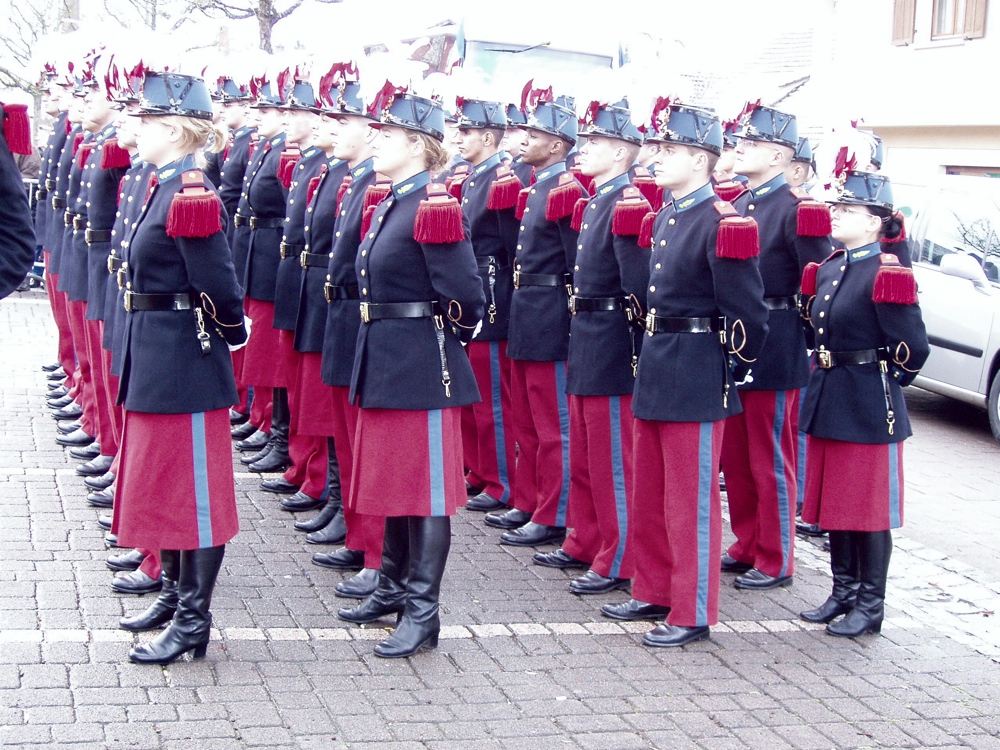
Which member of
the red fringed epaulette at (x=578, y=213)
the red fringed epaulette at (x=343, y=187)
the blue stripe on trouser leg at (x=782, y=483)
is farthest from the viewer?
the red fringed epaulette at (x=578, y=213)

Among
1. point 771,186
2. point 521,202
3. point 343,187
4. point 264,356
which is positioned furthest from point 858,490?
point 264,356

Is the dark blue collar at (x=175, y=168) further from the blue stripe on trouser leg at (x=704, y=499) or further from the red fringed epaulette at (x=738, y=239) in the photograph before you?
the blue stripe on trouser leg at (x=704, y=499)

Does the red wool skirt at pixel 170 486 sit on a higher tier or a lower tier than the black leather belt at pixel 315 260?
lower

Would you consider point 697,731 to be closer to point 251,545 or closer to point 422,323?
point 422,323

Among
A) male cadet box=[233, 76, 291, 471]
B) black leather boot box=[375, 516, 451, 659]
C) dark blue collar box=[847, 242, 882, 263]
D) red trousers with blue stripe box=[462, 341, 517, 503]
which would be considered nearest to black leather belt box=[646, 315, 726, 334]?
dark blue collar box=[847, 242, 882, 263]

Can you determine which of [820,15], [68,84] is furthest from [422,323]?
[820,15]

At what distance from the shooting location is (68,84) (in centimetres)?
941

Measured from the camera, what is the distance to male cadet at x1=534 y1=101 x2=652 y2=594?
6.02m

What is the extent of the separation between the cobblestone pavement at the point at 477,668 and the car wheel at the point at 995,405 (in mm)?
3436

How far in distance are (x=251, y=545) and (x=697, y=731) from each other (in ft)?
8.96

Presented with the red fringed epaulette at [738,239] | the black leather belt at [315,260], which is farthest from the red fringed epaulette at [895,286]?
the black leather belt at [315,260]

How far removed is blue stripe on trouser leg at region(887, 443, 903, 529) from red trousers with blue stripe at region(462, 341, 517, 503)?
246 cm

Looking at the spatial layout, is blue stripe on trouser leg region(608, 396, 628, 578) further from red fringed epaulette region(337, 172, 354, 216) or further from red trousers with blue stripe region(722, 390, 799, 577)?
red fringed epaulette region(337, 172, 354, 216)

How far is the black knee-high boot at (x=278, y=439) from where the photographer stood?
8047 millimetres
